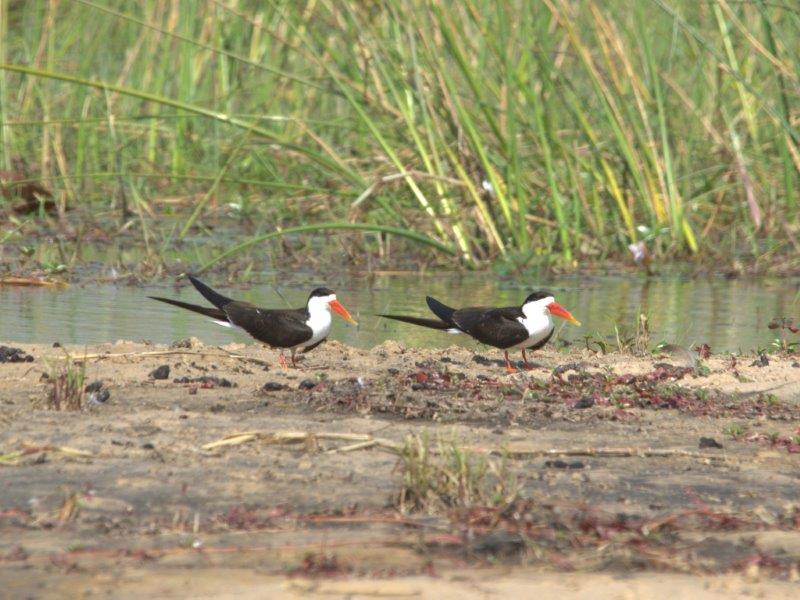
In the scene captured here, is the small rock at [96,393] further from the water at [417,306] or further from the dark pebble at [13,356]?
the water at [417,306]

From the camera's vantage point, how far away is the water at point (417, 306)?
23.9ft

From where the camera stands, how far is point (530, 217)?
964 cm

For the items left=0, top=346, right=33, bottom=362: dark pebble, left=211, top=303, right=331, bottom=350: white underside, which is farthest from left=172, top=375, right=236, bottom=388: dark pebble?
left=211, top=303, right=331, bottom=350: white underside

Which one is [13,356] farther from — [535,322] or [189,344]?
[535,322]

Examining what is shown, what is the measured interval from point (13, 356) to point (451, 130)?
4435 mm

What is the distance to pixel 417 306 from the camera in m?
8.20

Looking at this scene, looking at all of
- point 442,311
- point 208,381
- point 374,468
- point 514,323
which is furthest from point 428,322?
point 374,468

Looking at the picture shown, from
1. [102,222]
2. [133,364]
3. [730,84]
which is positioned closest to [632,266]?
[730,84]

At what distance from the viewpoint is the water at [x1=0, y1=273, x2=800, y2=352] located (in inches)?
287

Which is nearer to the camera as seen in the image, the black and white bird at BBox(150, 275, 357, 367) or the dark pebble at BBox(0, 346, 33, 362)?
the dark pebble at BBox(0, 346, 33, 362)

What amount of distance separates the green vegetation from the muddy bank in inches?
82.8

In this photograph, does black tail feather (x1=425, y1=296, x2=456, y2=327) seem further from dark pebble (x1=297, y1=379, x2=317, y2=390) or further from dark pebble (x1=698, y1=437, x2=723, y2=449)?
dark pebble (x1=698, y1=437, x2=723, y2=449)

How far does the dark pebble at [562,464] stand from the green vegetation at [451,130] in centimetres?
337

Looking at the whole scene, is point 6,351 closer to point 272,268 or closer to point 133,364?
point 133,364
